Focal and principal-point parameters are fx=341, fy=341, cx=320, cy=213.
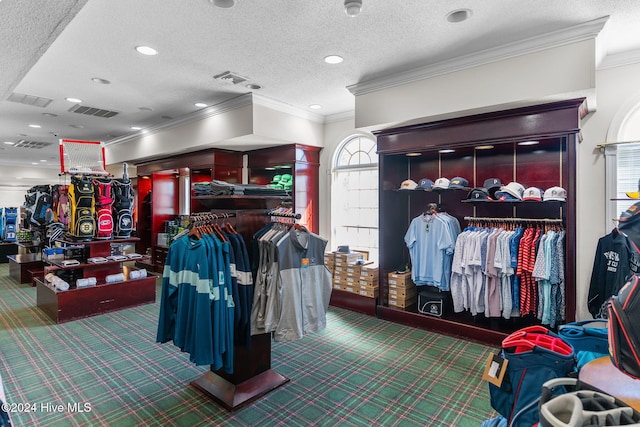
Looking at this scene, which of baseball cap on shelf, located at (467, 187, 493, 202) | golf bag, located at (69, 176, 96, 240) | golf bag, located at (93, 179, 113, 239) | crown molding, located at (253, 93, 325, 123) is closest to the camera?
baseball cap on shelf, located at (467, 187, 493, 202)

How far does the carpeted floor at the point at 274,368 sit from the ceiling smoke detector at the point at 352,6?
3.17 meters

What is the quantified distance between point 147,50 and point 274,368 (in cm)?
352

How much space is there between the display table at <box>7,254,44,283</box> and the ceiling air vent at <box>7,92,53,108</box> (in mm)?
3291

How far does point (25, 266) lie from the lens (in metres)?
6.82

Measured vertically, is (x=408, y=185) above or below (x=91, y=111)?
below

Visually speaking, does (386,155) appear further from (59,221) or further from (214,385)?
(59,221)

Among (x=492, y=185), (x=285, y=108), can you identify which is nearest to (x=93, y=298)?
(x=285, y=108)

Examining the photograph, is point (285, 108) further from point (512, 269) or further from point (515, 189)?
point (512, 269)

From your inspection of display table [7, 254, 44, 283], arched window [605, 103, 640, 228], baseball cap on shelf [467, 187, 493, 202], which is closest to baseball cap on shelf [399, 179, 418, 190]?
baseball cap on shelf [467, 187, 493, 202]

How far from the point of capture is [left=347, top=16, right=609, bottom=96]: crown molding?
3.07m

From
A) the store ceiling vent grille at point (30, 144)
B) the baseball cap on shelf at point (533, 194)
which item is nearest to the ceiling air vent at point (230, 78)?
the baseball cap on shelf at point (533, 194)

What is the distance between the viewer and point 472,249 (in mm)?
4047

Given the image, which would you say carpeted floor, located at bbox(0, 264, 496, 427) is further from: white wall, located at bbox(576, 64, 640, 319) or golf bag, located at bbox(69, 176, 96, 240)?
white wall, located at bbox(576, 64, 640, 319)

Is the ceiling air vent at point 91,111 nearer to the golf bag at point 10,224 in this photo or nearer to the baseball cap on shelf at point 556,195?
the golf bag at point 10,224
